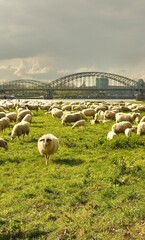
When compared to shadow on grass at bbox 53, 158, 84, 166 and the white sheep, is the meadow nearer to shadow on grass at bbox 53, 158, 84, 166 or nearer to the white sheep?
shadow on grass at bbox 53, 158, 84, 166

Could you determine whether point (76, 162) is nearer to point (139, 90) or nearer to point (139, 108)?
point (139, 108)

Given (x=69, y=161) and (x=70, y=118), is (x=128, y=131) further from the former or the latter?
(x=70, y=118)

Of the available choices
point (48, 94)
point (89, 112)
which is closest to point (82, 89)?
point (48, 94)

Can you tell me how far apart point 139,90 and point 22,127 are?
142304mm

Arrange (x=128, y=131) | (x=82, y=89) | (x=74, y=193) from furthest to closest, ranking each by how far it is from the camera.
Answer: (x=82, y=89), (x=128, y=131), (x=74, y=193)

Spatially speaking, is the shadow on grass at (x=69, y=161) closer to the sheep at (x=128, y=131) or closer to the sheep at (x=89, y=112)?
the sheep at (x=128, y=131)

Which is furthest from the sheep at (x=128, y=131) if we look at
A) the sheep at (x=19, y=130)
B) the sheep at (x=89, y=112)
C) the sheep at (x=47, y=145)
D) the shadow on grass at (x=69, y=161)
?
the sheep at (x=89, y=112)

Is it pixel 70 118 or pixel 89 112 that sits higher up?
pixel 89 112

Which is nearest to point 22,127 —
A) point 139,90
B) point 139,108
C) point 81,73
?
point 139,108

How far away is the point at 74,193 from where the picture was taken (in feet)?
32.0

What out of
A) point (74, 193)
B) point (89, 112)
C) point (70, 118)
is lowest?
point (74, 193)

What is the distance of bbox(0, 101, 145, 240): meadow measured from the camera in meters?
7.63

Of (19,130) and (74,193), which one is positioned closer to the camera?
(74,193)

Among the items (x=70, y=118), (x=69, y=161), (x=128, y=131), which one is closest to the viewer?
(x=69, y=161)
